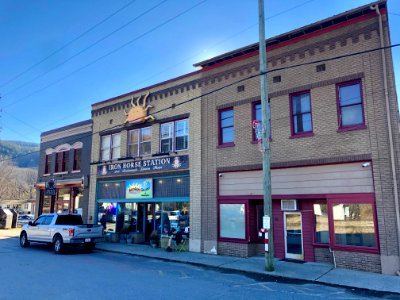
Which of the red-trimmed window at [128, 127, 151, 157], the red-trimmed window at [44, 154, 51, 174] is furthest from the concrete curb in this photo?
the red-trimmed window at [44, 154, 51, 174]

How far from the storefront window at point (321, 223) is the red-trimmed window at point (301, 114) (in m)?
2.92

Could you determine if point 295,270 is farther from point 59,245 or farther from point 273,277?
point 59,245

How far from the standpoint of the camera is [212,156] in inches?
632

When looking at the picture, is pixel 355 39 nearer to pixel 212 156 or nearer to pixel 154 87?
pixel 212 156

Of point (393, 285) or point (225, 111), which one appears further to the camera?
point (225, 111)

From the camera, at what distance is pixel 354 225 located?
1188cm

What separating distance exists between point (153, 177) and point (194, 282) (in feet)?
30.2

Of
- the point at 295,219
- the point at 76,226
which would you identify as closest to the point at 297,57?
the point at 295,219

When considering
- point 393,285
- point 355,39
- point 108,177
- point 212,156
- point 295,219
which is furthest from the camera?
point 108,177

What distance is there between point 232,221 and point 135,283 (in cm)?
619

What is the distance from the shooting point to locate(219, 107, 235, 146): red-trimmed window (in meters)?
15.8

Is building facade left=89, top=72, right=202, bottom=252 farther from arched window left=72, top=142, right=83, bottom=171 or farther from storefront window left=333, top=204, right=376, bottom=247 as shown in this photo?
storefront window left=333, top=204, right=376, bottom=247

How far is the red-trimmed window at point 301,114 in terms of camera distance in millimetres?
13609

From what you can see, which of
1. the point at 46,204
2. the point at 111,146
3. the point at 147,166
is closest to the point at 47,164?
the point at 46,204
